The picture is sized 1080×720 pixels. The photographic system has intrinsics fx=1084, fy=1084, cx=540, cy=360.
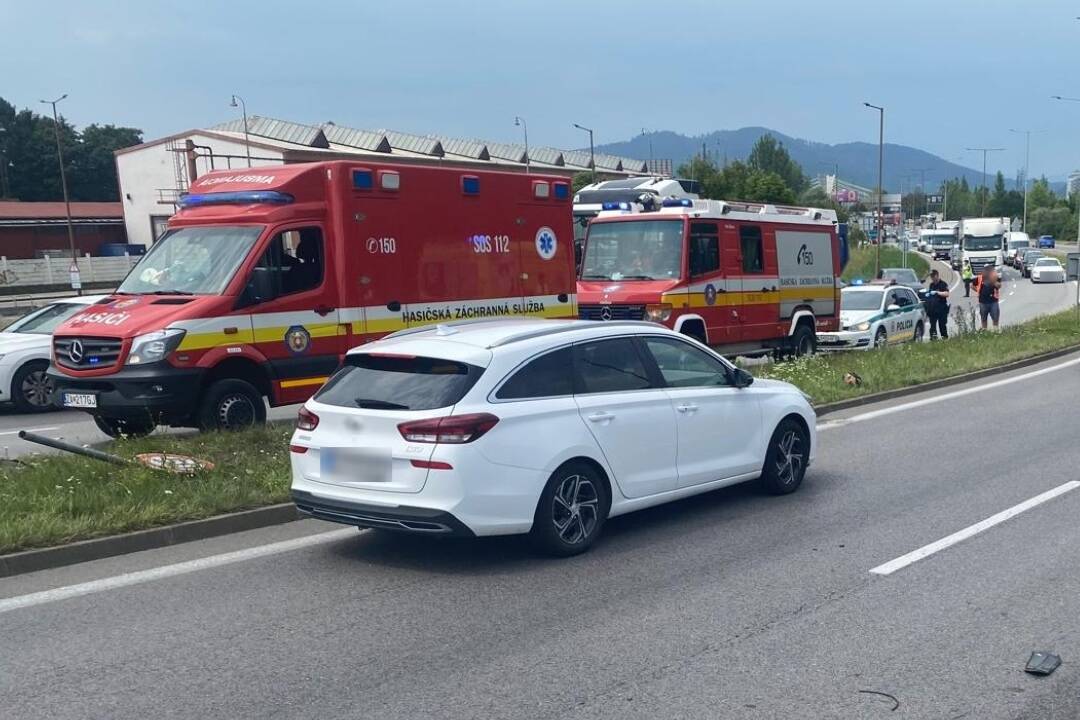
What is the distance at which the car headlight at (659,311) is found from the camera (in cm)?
1706

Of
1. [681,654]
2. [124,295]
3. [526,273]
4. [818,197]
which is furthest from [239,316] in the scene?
[818,197]

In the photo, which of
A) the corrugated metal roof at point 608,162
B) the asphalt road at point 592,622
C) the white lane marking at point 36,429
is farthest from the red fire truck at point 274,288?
the corrugated metal roof at point 608,162

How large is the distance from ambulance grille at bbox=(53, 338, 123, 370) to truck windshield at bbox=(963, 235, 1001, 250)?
64.7 m

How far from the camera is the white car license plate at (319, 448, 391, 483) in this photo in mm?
6695

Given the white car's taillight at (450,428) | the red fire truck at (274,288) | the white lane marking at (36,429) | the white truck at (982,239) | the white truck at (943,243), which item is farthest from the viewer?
the white truck at (943,243)

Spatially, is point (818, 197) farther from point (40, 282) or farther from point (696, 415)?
point (696, 415)

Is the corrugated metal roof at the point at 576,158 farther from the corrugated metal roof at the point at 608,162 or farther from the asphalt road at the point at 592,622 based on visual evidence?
the asphalt road at the point at 592,622

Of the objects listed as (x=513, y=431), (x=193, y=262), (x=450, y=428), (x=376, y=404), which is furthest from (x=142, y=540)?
(x=193, y=262)

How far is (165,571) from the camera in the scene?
6859mm

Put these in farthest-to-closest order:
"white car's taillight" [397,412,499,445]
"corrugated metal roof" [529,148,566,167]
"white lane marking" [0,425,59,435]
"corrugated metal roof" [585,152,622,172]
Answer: "corrugated metal roof" [585,152,622,172] → "corrugated metal roof" [529,148,566,167] → "white lane marking" [0,425,59,435] → "white car's taillight" [397,412,499,445]

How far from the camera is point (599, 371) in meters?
7.52

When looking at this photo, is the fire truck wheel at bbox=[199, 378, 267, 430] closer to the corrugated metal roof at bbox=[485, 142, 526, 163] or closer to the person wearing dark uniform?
the person wearing dark uniform

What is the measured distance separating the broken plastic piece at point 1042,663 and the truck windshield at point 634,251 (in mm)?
12523

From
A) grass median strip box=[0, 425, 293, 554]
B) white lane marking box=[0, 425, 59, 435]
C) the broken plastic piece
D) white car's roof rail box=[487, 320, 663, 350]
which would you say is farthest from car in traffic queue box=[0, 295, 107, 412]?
the broken plastic piece
